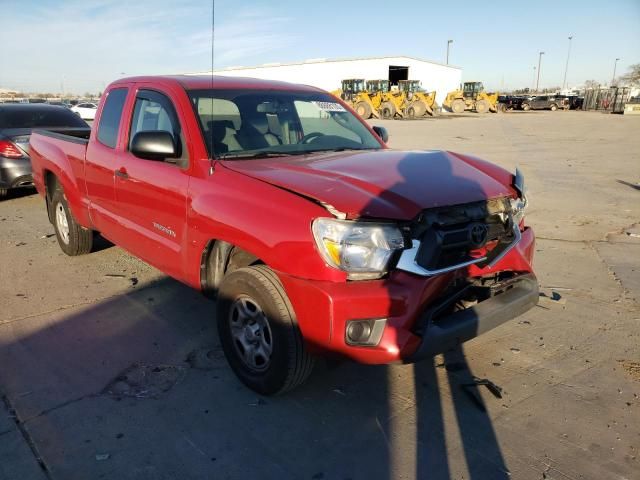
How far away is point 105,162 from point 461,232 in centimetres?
307

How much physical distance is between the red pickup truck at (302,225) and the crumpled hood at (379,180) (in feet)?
0.04

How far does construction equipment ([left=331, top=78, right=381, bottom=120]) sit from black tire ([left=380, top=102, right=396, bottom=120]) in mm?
453

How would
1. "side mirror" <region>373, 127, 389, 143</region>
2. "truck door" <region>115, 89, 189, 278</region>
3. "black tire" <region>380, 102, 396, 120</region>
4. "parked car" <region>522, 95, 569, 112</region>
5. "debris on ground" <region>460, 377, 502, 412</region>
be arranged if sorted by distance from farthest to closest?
1. "parked car" <region>522, 95, 569, 112</region>
2. "black tire" <region>380, 102, 396, 120</region>
3. "side mirror" <region>373, 127, 389, 143</region>
4. "truck door" <region>115, 89, 189, 278</region>
5. "debris on ground" <region>460, 377, 502, 412</region>

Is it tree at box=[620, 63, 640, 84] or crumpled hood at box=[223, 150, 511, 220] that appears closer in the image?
crumpled hood at box=[223, 150, 511, 220]

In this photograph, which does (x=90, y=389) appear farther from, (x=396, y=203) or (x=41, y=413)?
(x=396, y=203)

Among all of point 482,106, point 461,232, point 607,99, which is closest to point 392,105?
point 482,106

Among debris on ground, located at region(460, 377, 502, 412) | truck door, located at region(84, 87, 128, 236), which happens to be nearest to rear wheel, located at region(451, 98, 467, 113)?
truck door, located at region(84, 87, 128, 236)

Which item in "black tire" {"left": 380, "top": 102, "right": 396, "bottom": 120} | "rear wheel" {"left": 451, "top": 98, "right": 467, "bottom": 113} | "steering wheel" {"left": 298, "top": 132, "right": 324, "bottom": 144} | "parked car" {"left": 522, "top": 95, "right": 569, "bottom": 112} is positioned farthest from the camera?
"parked car" {"left": 522, "top": 95, "right": 569, "bottom": 112}

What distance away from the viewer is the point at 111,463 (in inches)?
97.3

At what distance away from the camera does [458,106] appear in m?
46.8

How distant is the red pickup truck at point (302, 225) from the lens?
252cm

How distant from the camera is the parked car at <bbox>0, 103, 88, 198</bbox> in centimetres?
805

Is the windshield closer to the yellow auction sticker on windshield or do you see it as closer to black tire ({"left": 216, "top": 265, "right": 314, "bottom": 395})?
the yellow auction sticker on windshield

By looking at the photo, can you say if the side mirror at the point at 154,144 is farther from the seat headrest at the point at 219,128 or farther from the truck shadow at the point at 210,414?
the truck shadow at the point at 210,414
